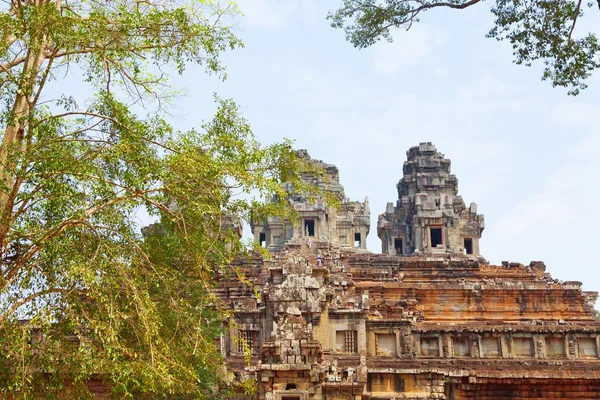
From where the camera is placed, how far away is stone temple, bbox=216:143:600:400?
1794cm

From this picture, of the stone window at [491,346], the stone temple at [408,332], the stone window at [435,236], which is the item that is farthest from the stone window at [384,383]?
the stone window at [435,236]

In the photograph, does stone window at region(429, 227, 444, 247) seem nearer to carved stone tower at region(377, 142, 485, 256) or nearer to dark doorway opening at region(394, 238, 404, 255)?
carved stone tower at region(377, 142, 485, 256)

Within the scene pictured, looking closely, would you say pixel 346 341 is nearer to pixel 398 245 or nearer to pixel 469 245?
pixel 469 245

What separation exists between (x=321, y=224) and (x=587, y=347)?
24.4 m

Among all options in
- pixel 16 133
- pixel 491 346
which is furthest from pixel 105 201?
pixel 491 346

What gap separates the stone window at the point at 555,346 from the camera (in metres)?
27.0

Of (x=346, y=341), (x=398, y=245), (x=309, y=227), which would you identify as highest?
(x=309, y=227)

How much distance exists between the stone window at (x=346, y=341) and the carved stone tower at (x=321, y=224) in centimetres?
2052

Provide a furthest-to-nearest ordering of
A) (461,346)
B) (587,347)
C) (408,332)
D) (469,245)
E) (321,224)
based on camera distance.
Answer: (469,245), (321,224), (587,347), (461,346), (408,332)

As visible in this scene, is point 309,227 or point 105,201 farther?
point 309,227

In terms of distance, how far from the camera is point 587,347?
27.0 metres

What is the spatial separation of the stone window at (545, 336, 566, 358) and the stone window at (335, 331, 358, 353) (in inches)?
269

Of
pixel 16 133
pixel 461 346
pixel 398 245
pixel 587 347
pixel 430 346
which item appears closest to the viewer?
pixel 16 133

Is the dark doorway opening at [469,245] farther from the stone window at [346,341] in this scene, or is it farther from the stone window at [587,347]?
the stone window at [346,341]
